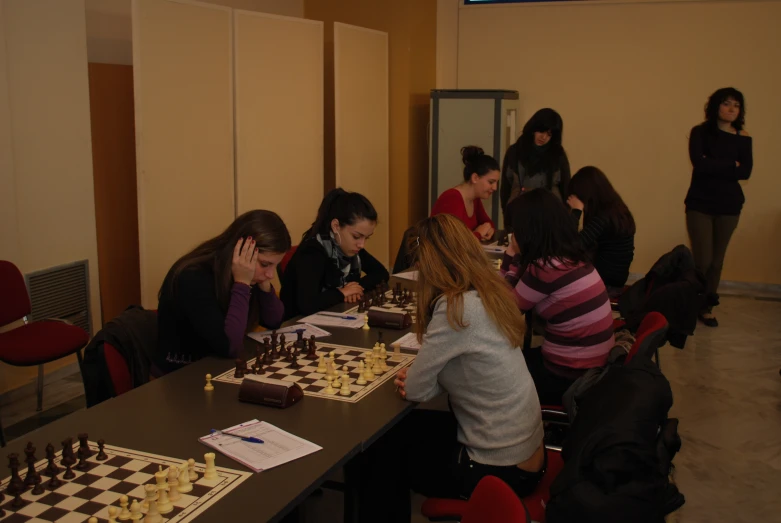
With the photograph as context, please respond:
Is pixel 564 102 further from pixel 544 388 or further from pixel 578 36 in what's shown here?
pixel 544 388

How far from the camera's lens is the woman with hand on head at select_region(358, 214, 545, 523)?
2.24m

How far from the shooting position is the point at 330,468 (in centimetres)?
185

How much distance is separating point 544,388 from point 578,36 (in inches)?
198

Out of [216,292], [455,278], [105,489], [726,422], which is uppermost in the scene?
[455,278]

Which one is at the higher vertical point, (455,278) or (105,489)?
(455,278)

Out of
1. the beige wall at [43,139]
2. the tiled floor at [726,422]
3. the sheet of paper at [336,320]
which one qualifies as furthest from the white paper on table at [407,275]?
the beige wall at [43,139]

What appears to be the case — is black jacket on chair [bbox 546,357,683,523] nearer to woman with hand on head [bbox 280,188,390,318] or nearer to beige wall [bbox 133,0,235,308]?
woman with hand on head [bbox 280,188,390,318]

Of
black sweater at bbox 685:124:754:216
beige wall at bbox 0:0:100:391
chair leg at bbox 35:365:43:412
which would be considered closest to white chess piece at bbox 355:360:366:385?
chair leg at bbox 35:365:43:412

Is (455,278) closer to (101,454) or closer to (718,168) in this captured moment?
(101,454)

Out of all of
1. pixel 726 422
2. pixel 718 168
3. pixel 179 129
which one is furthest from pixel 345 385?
pixel 718 168

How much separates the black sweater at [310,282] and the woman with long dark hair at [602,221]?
1.41 m

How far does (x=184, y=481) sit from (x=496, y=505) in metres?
0.72

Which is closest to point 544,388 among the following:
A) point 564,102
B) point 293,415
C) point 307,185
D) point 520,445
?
point 520,445

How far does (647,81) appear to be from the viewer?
7.03m
